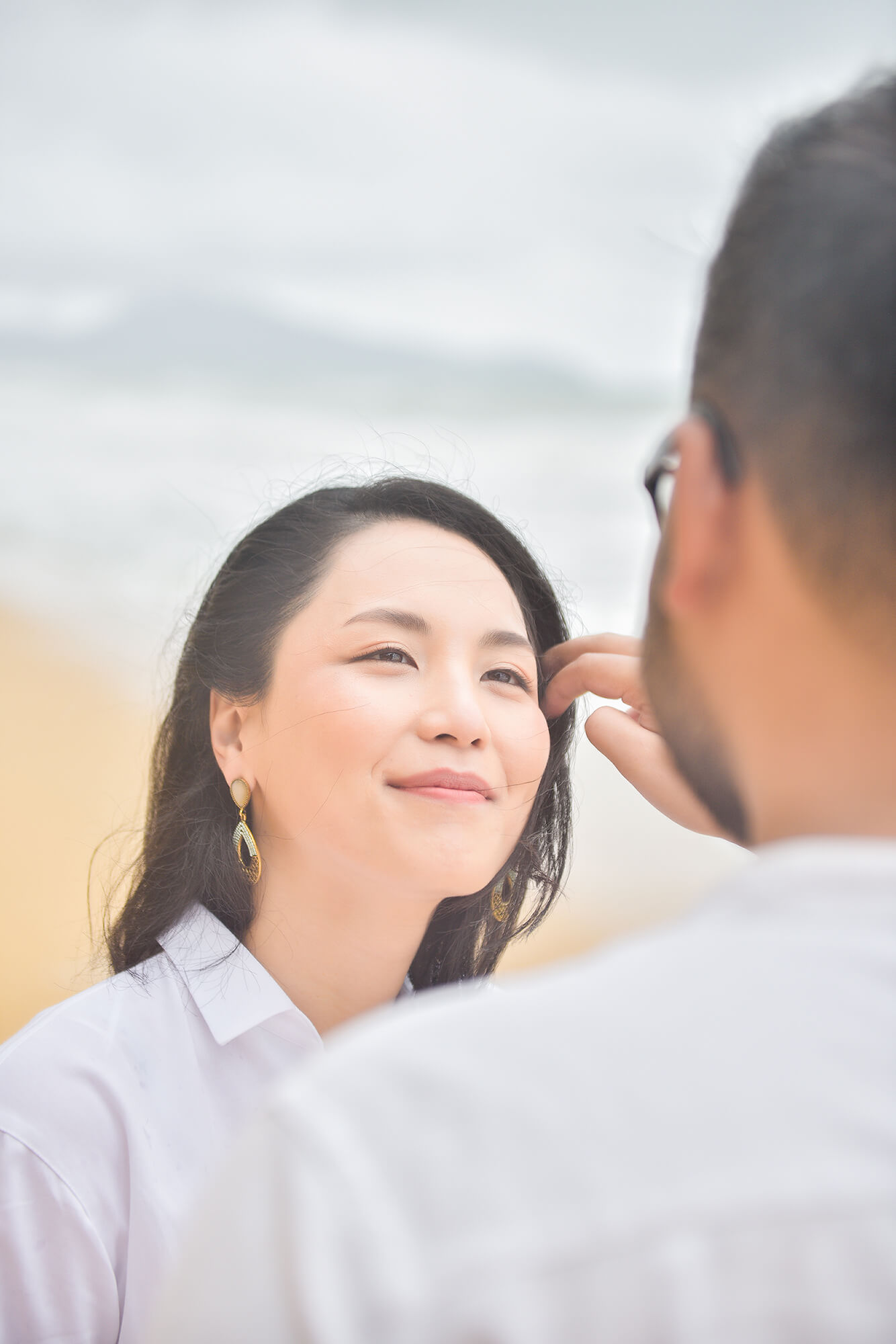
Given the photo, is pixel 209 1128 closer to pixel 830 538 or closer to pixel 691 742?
pixel 691 742

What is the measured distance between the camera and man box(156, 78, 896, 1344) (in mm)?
434

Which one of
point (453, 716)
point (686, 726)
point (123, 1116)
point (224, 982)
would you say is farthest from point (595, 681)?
point (686, 726)

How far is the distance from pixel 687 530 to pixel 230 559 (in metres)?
1.34

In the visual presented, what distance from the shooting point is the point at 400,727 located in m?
1.48

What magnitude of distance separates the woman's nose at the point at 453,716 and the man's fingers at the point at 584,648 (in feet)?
1.26

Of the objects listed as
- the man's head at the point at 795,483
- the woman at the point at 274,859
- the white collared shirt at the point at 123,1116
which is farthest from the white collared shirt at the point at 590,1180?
the woman at the point at 274,859

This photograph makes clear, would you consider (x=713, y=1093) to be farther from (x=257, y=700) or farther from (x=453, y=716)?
(x=257, y=700)

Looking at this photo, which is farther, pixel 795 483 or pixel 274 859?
pixel 274 859

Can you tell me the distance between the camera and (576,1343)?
17.1 inches

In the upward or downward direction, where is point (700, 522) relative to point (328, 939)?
upward

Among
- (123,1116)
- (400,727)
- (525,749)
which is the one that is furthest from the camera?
(525,749)

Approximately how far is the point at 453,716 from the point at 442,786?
10 centimetres

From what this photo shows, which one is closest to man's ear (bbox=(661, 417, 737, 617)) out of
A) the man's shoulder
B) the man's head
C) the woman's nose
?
the man's head

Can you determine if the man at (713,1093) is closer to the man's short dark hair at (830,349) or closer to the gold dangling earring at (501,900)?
the man's short dark hair at (830,349)
